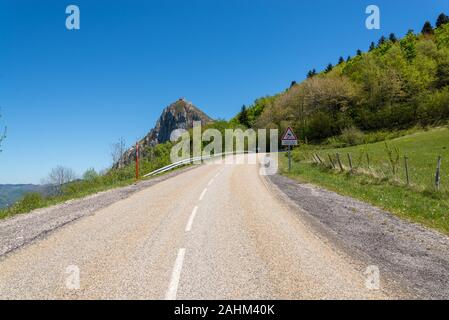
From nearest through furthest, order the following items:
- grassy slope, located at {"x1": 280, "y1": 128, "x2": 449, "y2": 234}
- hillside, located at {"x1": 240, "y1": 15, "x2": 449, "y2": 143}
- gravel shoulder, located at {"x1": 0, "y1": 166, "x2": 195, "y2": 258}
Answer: gravel shoulder, located at {"x1": 0, "y1": 166, "x2": 195, "y2": 258}
grassy slope, located at {"x1": 280, "y1": 128, "x2": 449, "y2": 234}
hillside, located at {"x1": 240, "y1": 15, "x2": 449, "y2": 143}

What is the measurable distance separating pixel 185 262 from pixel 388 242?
4.62 m

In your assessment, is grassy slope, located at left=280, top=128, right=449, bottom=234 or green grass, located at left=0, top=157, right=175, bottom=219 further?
green grass, located at left=0, top=157, right=175, bottom=219

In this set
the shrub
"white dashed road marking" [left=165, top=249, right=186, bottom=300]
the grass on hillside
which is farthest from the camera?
the grass on hillside

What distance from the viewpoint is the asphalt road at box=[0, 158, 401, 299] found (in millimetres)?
4855

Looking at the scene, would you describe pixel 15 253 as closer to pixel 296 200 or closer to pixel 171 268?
pixel 171 268

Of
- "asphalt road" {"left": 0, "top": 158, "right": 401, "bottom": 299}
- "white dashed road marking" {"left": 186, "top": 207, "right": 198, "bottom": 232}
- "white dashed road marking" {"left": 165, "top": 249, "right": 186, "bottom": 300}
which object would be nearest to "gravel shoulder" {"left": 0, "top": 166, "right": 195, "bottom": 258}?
"asphalt road" {"left": 0, "top": 158, "right": 401, "bottom": 299}

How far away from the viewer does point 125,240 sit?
7551 millimetres

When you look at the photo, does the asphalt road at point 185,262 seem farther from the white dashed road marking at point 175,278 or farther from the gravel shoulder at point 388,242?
the gravel shoulder at point 388,242

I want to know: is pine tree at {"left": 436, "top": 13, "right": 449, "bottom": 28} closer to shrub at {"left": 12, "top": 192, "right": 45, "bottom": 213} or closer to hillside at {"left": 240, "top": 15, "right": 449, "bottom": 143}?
hillside at {"left": 240, "top": 15, "right": 449, "bottom": 143}

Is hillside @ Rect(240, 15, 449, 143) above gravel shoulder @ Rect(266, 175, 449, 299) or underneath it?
above

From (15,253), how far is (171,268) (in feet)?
11.1

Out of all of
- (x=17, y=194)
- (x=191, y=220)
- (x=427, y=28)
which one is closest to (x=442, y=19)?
(x=427, y=28)

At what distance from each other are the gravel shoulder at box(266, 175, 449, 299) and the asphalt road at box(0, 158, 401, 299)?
1.45 ft
